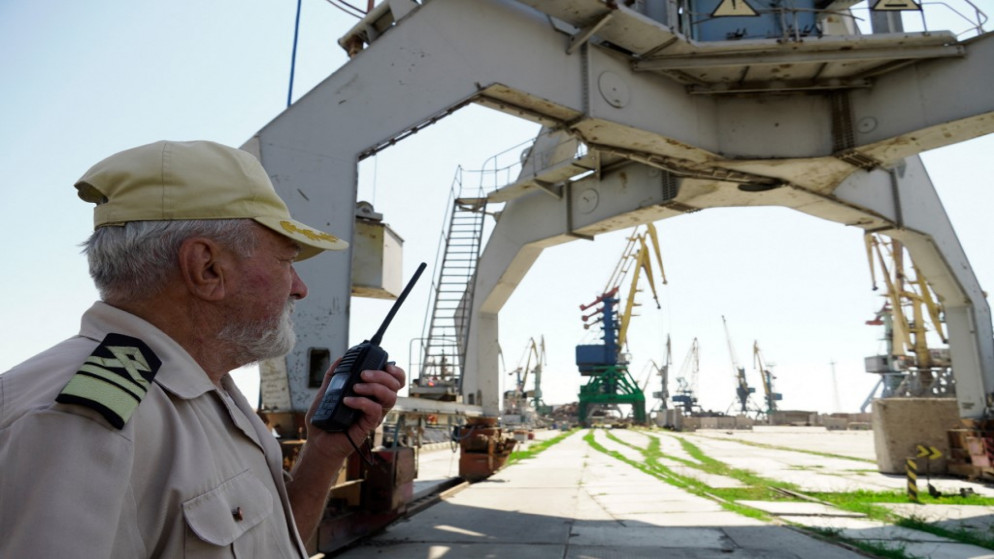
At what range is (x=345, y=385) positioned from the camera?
1751 millimetres

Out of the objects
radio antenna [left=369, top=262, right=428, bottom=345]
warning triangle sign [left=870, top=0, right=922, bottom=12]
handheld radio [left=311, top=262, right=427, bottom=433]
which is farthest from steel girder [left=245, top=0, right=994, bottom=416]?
handheld radio [left=311, top=262, right=427, bottom=433]

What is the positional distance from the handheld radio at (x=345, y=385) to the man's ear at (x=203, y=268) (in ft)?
1.43

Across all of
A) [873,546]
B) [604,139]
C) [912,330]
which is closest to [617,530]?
[873,546]

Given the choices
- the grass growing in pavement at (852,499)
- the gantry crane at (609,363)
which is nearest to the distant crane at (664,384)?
the gantry crane at (609,363)

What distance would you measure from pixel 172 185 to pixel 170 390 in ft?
1.51

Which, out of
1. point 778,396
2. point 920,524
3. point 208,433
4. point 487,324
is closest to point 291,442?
point 208,433

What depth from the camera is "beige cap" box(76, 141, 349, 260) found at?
134cm

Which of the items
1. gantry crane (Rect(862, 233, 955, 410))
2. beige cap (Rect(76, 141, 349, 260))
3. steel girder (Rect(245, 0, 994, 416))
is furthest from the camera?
gantry crane (Rect(862, 233, 955, 410))

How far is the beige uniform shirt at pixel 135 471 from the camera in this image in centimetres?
88

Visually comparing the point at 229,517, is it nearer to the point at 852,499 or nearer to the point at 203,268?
the point at 203,268

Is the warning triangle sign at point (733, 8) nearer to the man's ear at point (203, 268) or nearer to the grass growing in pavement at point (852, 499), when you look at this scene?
the grass growing in pavement at point (852, 499)

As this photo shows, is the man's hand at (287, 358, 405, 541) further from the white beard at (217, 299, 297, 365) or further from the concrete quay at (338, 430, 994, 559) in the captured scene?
the concrete quay at (338, 430, 994, 559)

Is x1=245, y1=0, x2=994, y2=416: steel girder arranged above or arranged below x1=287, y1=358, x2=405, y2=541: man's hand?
above

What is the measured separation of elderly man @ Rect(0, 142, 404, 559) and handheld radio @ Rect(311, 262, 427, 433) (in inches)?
1.6
